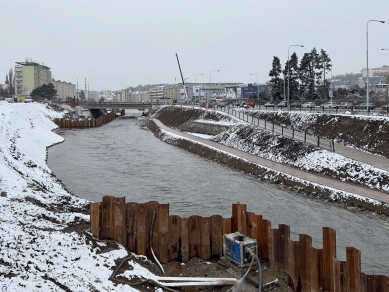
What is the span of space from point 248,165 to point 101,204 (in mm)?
19020

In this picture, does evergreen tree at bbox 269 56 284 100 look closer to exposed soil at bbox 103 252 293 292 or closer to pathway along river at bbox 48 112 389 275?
pathway along river at bbox 48 112 389 275

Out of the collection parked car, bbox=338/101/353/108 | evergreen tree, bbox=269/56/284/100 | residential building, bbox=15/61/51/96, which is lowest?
parked car, bbox=338/101/353/108

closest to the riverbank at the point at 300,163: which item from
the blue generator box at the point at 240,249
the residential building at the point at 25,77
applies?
the blue generator box at the point at 240,249

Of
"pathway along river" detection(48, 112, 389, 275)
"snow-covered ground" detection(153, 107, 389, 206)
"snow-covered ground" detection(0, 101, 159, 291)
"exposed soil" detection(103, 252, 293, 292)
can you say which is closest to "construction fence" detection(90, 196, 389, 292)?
"exposed soil" detection(103, 252, 293, 292)

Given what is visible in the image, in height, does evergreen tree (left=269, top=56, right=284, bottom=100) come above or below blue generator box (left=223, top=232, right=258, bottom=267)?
above

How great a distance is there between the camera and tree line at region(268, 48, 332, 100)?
81.1 m

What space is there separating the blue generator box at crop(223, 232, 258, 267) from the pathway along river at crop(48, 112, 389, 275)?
417cm

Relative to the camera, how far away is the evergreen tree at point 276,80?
81.0 metres

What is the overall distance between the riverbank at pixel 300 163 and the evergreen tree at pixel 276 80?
37.2m

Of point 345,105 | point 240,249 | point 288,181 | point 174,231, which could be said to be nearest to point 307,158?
point 288,181

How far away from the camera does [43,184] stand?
20.2 m

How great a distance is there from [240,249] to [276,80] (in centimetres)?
7567

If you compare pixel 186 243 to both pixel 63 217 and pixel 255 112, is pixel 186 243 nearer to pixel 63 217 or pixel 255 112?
pixel 63 217

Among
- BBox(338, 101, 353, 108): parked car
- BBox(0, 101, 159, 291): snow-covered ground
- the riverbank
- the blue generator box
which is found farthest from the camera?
BBox(338, 101, 353, 108): parked car
